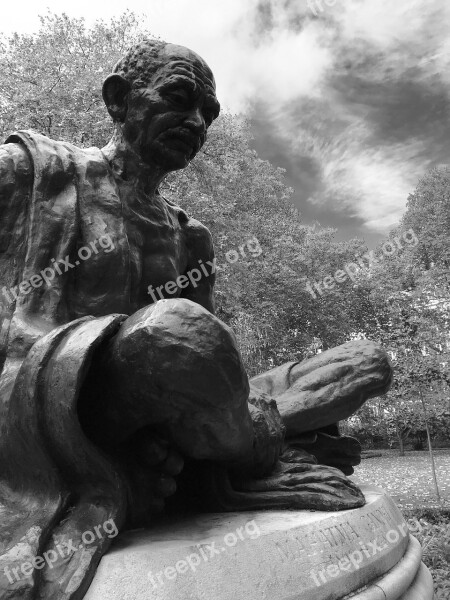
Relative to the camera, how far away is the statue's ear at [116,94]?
2646 millimetres

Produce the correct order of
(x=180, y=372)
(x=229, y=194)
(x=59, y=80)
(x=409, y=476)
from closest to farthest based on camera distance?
(x=180, y=372)
(x=59, y=80)
(x=229, y=194)
(x=409, y=476)

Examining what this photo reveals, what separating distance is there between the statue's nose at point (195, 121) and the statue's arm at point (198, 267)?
2.15 feet

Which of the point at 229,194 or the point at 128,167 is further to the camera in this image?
the point at 229,194

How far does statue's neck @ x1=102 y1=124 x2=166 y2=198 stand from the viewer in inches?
107

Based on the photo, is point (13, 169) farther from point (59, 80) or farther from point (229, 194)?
point (229, 194)

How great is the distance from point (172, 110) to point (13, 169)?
741 mm

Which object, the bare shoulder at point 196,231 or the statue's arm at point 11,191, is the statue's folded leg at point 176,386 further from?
the bare shoulder at point 196,231

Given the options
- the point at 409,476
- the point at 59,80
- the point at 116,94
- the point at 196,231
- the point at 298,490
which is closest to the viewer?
the point at 298,490

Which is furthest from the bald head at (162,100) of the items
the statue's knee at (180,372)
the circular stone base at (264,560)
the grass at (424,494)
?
the grass at (424,494)

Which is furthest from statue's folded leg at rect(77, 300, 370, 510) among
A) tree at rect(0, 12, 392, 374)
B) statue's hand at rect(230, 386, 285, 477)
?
tree at rect(0, 12, 392, 374)

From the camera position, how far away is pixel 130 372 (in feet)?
5.85

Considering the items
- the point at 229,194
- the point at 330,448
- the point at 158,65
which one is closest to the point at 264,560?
the point at 330,448

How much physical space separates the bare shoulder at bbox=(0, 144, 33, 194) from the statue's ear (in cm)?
50

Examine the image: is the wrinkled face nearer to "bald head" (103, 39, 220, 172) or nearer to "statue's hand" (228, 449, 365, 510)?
"bald head" (103, 39, 220, 172)
